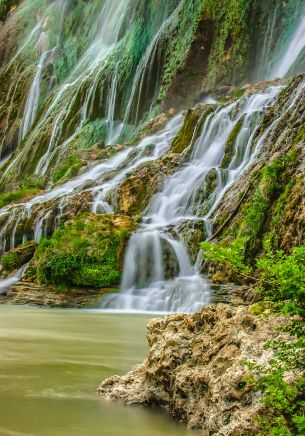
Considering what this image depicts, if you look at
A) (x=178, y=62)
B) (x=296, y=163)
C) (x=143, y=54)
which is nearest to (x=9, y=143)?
(x=143, y=54)

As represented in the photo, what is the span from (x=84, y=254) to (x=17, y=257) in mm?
3077

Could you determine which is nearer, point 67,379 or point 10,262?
point 67,379

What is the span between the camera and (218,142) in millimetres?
18109

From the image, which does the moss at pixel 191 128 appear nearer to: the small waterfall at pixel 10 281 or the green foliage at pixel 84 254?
the green foliage at pixel 84 254

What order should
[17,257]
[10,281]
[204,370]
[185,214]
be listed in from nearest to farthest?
[204,370] → [10,281] → [185,214] → [17,257]

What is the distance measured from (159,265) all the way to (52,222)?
5840 mm

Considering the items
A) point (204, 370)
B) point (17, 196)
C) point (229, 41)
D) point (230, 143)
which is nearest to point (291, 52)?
point (229, 41)

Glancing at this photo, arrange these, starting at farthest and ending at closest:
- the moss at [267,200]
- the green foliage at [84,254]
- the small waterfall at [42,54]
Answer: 1. the small waterfall at [42,54]
2. the green foliage at [84,254]
3. the moss at [267,200]

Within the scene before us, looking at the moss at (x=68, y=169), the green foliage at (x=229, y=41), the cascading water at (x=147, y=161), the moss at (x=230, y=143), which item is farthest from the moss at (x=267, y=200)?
the green foliage at (x=229, y=41)

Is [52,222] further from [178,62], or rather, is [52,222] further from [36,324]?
[178,62]

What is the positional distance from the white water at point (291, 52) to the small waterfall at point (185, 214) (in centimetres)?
491

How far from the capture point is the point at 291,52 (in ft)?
79.8

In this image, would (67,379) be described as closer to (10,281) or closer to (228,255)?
(228,255)

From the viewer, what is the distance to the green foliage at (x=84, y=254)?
1343 centimetres
